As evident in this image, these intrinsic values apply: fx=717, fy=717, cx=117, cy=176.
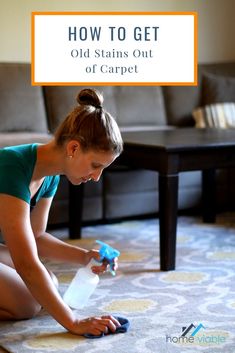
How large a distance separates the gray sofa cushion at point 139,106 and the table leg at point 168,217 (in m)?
1.35

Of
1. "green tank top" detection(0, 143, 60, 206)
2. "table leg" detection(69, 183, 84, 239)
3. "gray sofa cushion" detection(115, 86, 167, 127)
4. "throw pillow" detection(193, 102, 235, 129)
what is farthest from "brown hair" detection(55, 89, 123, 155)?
"throw pillow" detection(193, 102, 235, 129)

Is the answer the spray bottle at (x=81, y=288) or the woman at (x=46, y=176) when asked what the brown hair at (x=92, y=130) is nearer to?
the woman at (x=46, y=176)

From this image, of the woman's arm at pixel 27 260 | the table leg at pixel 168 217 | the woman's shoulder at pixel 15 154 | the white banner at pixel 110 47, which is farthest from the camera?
the table leg at pixel 168 217

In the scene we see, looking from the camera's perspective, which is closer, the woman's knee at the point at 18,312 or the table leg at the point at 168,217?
the woman's knee at the point at 18,312

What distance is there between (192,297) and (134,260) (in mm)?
535

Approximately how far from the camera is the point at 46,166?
197cm

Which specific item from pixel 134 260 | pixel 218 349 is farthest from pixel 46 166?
pixel 134 260

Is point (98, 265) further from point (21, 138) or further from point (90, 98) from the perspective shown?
point (21, 138)

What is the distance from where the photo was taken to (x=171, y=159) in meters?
2.61

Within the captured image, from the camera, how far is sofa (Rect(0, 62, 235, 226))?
3455 mm

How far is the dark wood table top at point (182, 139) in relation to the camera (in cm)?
265

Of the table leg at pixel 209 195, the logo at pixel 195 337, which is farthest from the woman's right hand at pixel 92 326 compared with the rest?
the table leg at pixel 209 195

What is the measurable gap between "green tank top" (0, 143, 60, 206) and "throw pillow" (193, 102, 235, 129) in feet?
7.01

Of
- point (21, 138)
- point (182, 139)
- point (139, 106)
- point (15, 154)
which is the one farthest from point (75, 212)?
point (15, 154)
